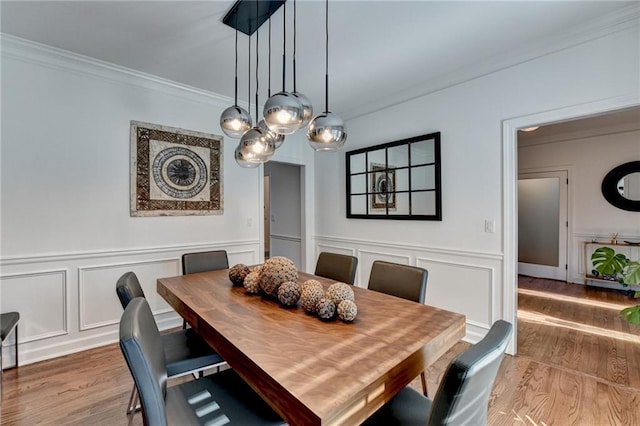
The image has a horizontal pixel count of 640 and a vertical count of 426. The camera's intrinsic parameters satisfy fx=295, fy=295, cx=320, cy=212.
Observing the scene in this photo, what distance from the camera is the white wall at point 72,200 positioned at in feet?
7.77

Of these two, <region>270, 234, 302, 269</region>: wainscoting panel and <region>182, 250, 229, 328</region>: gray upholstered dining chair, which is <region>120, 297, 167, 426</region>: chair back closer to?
<region>182, 250, 229, 328</region>: gray upholstered dining chair

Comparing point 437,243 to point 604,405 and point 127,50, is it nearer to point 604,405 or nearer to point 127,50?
point 604,405

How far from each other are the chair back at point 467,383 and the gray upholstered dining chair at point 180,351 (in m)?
1.21

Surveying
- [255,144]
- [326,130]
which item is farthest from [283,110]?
[255,144]

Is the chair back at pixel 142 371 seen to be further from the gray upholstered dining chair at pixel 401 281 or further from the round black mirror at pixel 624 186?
the round black mirror at pixel 624 186

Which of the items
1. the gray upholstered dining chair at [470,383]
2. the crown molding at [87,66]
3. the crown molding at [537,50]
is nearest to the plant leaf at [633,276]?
the crown molding at [537,50]

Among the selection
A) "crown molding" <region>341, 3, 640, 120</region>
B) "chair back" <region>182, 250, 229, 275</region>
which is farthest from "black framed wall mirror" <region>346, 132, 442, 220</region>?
"chair back" <region>182, 250, 229, 275</region>

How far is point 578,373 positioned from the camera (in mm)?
2264

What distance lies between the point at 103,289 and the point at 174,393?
200 cm

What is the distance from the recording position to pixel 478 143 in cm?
279

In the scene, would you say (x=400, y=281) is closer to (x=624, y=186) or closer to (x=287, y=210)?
(x=287, y=210)

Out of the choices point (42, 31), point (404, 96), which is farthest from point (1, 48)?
point (404, 96)

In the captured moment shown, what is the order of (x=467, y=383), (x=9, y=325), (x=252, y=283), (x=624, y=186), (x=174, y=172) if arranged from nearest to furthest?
(x=467, y=383) → (x=252, y=283) → (x=9, y=325) → (x=174, y=172) → (x=624, y=186)

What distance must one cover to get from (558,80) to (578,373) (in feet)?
7.49
